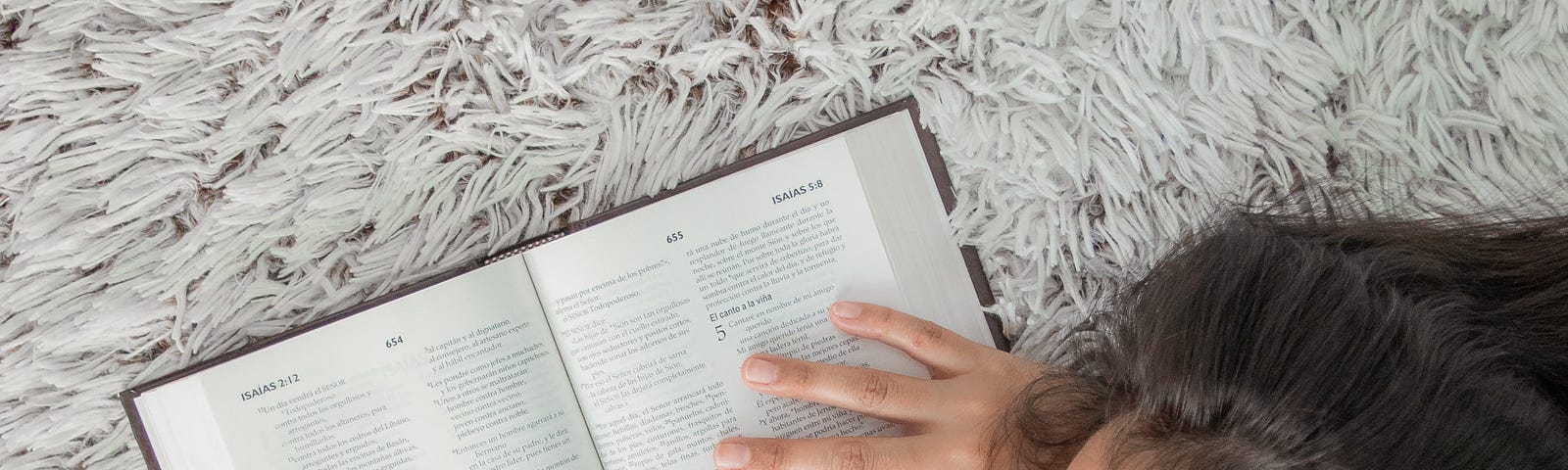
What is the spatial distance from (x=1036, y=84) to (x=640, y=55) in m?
0.27

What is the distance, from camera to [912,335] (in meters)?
0.59

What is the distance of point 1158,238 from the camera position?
61cm

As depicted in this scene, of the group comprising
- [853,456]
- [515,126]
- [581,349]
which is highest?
→ [515,126]

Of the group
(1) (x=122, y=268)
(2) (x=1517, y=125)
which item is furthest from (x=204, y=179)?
(2) (x=1517, y=125)

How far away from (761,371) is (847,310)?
2.7 inches

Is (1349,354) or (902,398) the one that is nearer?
(1349,354)

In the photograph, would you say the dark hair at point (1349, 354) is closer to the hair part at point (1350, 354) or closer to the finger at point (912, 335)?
the hair part at point (1350, 354)

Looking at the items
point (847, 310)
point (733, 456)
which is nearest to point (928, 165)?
point (847, 310)

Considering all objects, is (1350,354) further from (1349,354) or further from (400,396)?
(400,396)

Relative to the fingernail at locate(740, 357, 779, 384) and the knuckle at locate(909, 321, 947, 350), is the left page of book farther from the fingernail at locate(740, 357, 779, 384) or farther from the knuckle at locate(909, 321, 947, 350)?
the knuckle at locate(909, 321, 947, 350)

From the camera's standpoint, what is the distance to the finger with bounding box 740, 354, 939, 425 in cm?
58

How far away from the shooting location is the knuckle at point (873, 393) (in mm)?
578

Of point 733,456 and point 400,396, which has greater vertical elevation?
point 400,396

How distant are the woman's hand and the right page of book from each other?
0.08ft
